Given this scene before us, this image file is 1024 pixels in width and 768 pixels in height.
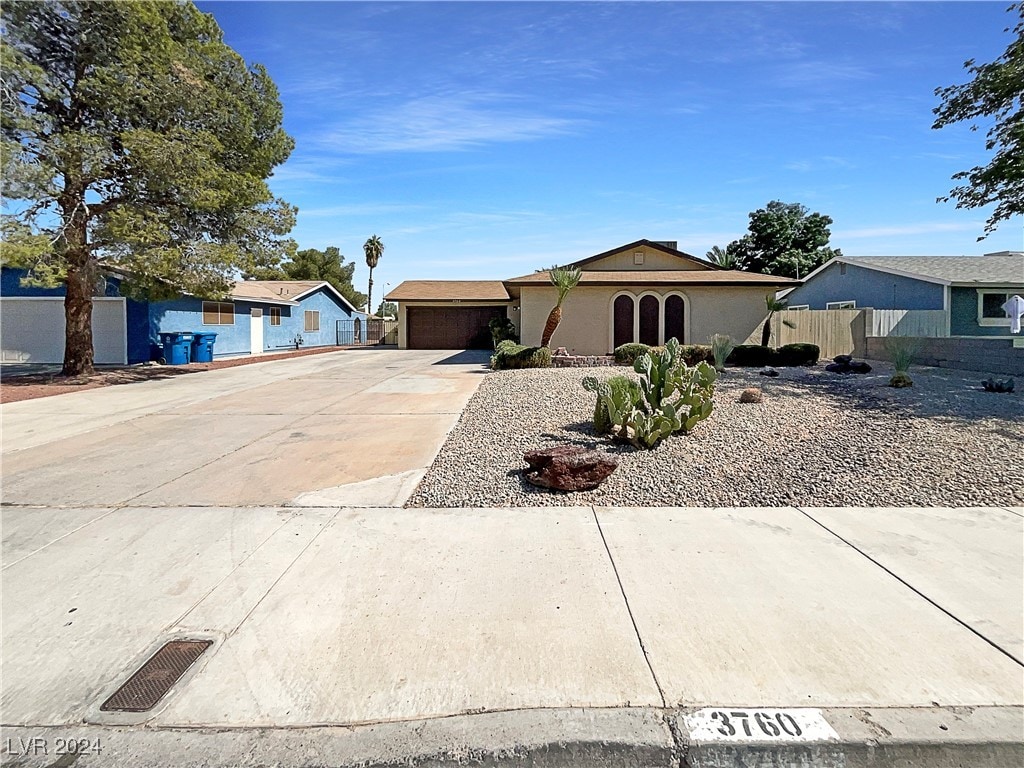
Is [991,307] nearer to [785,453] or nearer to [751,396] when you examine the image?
[751,396]

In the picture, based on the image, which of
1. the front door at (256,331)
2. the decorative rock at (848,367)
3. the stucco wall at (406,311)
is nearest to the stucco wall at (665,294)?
the decorative rock at (848,367)

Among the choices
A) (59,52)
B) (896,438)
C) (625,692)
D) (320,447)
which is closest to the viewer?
(625,692)

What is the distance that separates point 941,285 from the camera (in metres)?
20.6

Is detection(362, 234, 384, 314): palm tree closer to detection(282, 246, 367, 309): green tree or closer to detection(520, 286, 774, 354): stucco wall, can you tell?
detection(282, 246, 367, 309): green tree

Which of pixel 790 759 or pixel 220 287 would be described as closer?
pixel 790 759

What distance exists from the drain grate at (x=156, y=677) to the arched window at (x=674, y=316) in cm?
1912

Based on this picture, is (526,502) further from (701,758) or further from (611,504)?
(701,758)

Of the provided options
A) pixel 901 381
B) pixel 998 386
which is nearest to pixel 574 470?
pixel 901 381

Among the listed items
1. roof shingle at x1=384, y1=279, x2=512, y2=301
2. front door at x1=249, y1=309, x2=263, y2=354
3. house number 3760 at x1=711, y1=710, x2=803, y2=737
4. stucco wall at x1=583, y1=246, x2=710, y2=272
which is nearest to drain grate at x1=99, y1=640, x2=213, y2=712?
house number 3760 at x1=711, y1=710, x2=803, y2=737

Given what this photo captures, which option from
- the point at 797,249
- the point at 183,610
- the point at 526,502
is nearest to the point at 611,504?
the point at 526,502

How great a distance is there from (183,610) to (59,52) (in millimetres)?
16443

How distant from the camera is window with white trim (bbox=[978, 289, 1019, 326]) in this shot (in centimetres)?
2080

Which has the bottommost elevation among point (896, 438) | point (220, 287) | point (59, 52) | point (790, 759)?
point (790, 759)

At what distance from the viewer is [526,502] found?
223 inches
